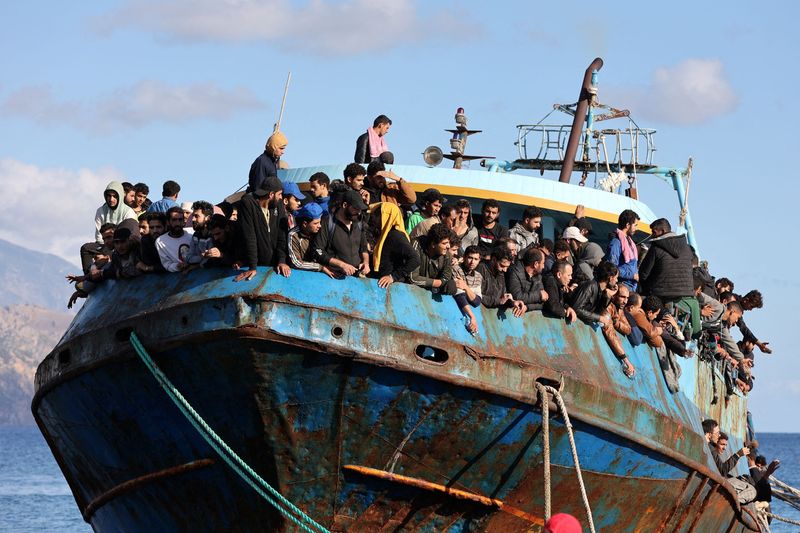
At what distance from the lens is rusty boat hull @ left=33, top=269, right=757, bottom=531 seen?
36.7 ft

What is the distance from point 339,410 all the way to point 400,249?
4.64ft

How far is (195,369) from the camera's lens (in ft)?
37.5

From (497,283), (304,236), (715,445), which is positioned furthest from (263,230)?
(715,445)

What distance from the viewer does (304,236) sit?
37.7 ft

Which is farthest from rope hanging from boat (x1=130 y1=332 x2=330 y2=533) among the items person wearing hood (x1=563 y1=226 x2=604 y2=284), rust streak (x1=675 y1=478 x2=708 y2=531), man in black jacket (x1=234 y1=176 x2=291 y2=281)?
rust streak (x1=675 y1=478 x2=708 y2=531)

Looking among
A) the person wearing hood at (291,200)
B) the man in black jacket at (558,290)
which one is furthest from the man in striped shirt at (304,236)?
the man in black jacket at (558,290)

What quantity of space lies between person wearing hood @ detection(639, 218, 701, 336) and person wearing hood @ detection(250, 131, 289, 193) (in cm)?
427

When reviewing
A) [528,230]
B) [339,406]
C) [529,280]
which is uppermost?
[528,230]

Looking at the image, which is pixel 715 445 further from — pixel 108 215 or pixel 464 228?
pixel 108 215

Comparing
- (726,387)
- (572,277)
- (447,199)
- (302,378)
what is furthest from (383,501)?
(726,387)

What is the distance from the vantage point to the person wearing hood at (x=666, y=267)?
15.0 m

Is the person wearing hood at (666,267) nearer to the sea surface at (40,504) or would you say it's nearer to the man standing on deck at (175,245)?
the man standing on deck at (175,245)

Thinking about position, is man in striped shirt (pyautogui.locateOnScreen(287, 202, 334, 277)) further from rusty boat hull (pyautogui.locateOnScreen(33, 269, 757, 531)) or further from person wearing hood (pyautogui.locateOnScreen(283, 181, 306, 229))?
person wearing hood (pyautogui.locateOnScreen(283, 181, 306, 229))

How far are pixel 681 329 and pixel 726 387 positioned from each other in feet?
13.9
